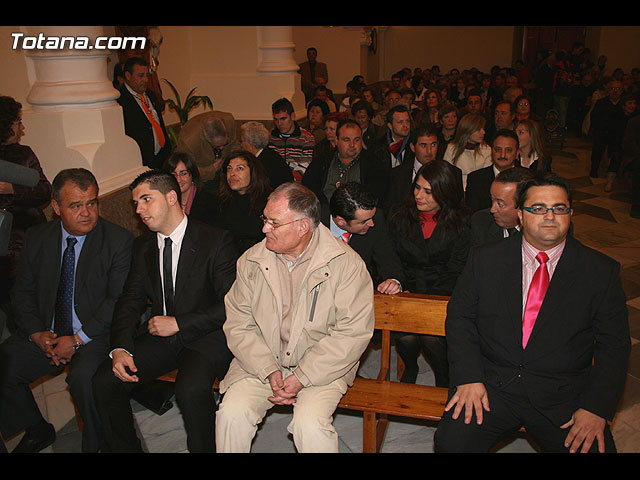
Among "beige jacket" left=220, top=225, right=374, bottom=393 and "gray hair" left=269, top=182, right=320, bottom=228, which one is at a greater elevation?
"gray hair" left=269, top=182, right=320, bottom=228

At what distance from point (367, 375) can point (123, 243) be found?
1.93 meters

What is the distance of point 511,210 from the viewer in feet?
11.8

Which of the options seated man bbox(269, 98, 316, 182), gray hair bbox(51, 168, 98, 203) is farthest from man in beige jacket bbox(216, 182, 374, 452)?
seated man bbox(269, 98, 316, 182)

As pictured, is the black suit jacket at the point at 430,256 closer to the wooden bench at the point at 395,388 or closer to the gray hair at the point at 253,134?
the wooden bench at the point at 395,388

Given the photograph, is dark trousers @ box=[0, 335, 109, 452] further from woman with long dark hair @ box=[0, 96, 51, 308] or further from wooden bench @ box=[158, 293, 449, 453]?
woman with long dark hair @ box=[0, 96, 51, 308]

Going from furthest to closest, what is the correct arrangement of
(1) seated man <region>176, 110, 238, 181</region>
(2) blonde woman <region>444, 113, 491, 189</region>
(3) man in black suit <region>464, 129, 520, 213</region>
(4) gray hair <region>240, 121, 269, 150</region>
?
(2) blonde woman <region>444, 113, 491, 189</region>
(4) gray hair <region>240, 121, 269, 150</region>
(1) seated man <region>176, 110, 238, 181</region>
(3) man in black suit <region>464, 129, 520, 213</region>

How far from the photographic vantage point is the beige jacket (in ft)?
9.50

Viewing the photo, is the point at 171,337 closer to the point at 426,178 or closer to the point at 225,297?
the point at 225,297

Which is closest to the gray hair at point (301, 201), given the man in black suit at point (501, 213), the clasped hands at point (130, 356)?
the clasped hands at point (130, 356)

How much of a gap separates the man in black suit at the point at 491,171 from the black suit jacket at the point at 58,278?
117 inches

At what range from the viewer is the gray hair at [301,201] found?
291 centimetres

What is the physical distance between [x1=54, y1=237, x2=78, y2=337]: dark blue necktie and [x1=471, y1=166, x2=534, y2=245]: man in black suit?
8.42ft

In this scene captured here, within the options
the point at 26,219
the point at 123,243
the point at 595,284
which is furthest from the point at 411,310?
the point at 26,219

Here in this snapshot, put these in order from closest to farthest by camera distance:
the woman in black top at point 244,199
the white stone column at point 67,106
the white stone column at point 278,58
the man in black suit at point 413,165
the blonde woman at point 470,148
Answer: the woman in black top at point 244,199, the white stone column at point 67,106, the man in black suit at point 413,165, the blonde woman at point 470,148, the white stone column at point 278,58
